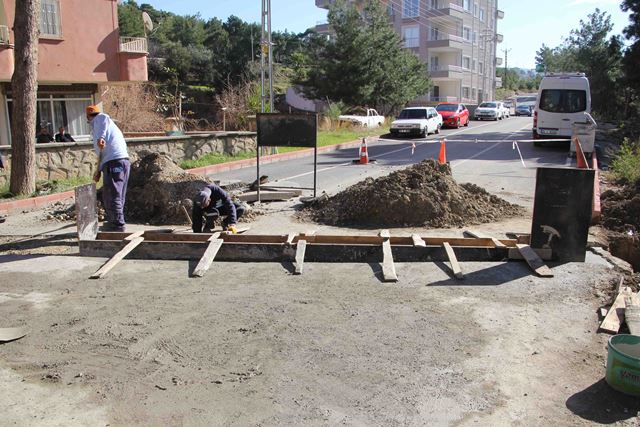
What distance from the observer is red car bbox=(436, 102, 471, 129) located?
122ft

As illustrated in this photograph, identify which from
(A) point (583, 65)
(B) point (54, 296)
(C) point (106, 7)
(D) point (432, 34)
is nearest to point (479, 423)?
(B) point (54, 296)

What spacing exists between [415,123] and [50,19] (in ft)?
54.9

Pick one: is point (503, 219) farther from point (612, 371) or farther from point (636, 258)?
point (612, 371)

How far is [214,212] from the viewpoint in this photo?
830 cm

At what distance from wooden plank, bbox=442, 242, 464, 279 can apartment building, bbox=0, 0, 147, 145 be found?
64.3 ft

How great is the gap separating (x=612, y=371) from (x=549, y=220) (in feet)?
10.4

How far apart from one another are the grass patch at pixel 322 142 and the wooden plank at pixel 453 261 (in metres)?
10.9

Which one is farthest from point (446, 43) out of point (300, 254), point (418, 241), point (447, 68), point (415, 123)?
point (300, 254)

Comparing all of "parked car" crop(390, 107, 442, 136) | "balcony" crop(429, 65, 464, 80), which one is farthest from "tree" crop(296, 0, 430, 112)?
"balcony" crop(429, 65, 464, 80)

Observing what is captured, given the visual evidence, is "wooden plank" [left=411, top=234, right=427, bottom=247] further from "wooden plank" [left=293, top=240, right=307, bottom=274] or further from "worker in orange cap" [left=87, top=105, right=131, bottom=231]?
"worker in orange cap" [left=87, top=105, right=131, bottom=231]

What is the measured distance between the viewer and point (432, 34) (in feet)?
208

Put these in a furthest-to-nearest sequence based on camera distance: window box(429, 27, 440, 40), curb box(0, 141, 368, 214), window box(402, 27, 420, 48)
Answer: window box(402, 27, 420, 48) → window box(429, 27, 440, 40) → curb box(0, 141, 368, 214)

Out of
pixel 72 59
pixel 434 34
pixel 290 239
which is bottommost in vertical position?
pixel 290 239

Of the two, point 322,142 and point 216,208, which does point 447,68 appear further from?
point 216,208
